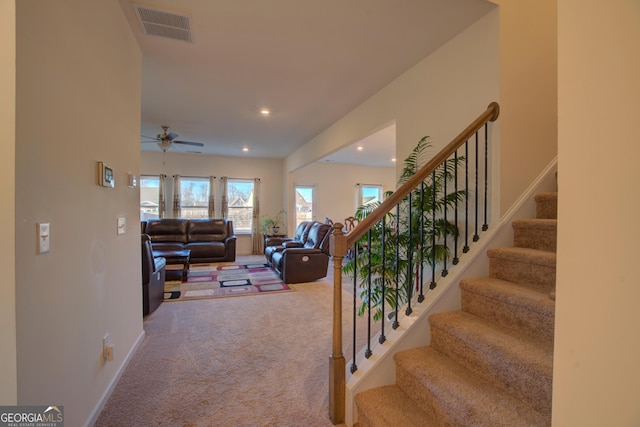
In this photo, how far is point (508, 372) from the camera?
1212 millimetres

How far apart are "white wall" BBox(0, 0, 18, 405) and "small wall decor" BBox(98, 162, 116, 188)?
0.70 metres

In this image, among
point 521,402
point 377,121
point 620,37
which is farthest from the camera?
point 377,121

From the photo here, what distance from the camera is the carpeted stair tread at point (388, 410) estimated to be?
1.30 m

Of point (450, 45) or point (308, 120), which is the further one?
point (308, 120)

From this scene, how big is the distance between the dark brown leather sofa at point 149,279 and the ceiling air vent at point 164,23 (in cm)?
196

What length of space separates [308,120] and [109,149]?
308 centimetres

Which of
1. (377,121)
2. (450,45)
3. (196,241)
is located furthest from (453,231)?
(196,241)

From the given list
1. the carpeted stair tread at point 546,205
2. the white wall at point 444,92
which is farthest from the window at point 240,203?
the carpeted stair tread at point 546,205

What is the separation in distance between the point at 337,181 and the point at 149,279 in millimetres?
6078

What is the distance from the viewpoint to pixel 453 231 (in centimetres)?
209

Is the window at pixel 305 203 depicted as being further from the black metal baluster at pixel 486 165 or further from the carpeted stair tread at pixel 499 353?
the carpeted stair tread at pixel 499 353

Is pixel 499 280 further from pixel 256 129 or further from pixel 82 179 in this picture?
pixel 256 129

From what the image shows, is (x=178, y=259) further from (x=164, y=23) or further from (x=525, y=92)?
(x=525, y=92)

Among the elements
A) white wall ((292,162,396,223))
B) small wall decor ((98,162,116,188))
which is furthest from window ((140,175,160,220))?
small wall decor ((98,162,116,188))
